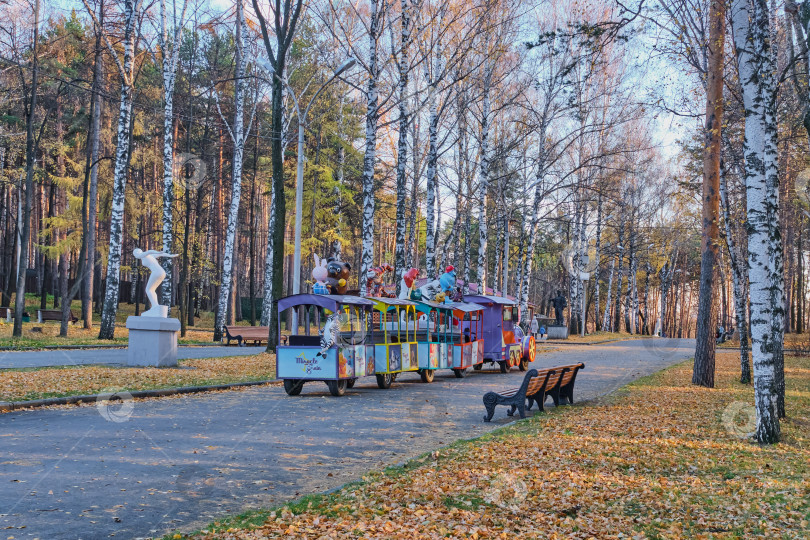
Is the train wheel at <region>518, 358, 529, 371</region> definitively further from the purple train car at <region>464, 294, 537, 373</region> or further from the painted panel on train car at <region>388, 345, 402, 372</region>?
the painted panel on train car at <region>388, 345, 402, 372</region>

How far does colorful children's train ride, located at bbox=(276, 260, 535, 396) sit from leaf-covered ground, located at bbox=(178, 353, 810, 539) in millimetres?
5655

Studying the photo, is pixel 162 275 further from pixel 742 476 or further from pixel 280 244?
pixel 742 476

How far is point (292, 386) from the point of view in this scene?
16.6 m

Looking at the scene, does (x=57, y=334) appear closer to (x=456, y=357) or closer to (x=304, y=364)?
(x=456, y=357)

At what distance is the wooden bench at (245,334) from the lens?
1308 inches

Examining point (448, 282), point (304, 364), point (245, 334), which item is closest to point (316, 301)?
point (304, 364)

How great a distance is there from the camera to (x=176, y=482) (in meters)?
7.88

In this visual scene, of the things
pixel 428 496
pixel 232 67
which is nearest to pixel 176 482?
pixel 428 496

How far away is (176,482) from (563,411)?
8863mm

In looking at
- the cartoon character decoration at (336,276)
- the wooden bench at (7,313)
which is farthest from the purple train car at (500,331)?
the wooden bench at (7,313)

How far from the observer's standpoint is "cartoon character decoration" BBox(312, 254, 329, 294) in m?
18.4

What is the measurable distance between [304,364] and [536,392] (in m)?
5.14

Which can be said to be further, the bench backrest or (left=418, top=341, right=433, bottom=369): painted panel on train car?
(left=418, top=341, right=433, bottom=369): painted panel on train car

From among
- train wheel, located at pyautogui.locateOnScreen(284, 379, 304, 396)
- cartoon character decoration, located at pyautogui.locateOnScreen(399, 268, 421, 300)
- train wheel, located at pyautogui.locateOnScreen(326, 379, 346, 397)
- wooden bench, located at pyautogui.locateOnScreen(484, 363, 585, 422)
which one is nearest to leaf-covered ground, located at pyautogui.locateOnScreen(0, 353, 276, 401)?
train wheel, located at pyautogui.locateOnScreen(284, 379, 304, 396)
